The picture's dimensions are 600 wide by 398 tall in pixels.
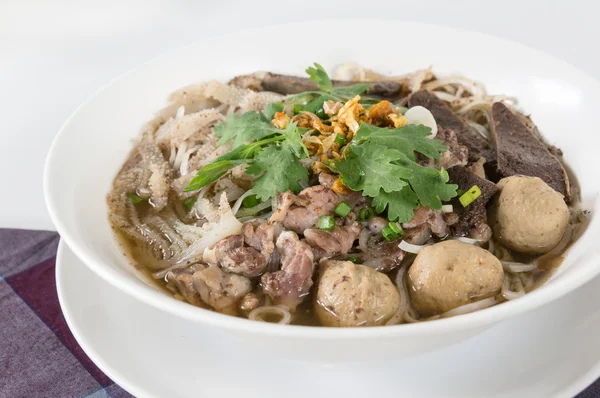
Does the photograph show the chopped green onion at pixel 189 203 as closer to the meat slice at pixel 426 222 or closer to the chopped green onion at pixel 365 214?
the chopped green onion at pixel 365 214

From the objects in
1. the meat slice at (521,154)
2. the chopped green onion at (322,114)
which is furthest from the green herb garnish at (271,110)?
the meat slice at (521,154)

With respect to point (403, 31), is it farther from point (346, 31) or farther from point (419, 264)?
point (419, 264)

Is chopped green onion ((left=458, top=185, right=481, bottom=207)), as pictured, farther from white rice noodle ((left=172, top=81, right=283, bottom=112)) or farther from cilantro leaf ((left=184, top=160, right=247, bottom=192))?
white rice noodle ((left=172, top=81, right=283, bottom=112))

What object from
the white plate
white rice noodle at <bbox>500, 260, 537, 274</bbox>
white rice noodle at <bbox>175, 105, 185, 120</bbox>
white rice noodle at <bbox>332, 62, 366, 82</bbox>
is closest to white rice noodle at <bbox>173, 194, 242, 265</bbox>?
the white plate

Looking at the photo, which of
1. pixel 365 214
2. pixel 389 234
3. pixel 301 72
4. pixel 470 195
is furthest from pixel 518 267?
pixel 301 72

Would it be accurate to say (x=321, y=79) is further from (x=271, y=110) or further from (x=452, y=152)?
(x=452, y=152)

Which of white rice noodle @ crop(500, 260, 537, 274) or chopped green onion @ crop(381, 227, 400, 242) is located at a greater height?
chopped green onion @ crop(381, 227, 400, 242)

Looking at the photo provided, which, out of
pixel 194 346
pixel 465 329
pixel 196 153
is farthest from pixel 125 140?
pixel 465 329
